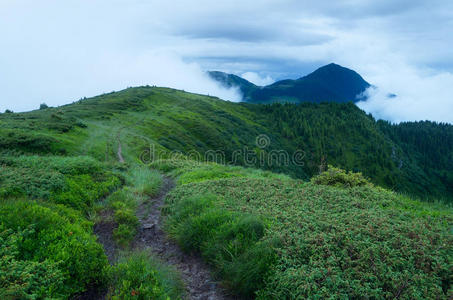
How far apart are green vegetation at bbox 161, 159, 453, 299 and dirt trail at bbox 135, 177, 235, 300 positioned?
0.98 ft

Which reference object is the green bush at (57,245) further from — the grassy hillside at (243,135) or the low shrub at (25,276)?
the grassy hillside at (243,135)

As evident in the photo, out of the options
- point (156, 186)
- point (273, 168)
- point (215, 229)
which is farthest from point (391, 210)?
point (273, 168)

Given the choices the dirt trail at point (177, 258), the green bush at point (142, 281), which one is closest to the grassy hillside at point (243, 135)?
the dirt trail at point (177, 258)

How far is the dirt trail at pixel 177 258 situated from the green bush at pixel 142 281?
1.87ft

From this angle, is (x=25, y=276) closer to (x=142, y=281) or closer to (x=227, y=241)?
(x=142, y=281)

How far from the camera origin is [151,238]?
8484 millimetres

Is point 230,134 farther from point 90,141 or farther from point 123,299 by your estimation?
point 123,299

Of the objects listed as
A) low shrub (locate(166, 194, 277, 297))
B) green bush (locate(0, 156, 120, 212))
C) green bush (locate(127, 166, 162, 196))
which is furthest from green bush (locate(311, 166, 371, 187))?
green bush (locate(0, 156, 120, 212))

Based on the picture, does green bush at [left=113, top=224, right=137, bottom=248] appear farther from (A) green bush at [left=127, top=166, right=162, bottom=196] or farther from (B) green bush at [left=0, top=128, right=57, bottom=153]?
(B) green bush at [left=0, top=128, right=57, bottom=153]

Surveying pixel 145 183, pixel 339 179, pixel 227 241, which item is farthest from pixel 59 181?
pixel 339 179

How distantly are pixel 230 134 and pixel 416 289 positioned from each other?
82.7m

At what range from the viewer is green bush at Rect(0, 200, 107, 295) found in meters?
5.12

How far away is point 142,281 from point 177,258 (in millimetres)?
2201

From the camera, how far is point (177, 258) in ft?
24.1
